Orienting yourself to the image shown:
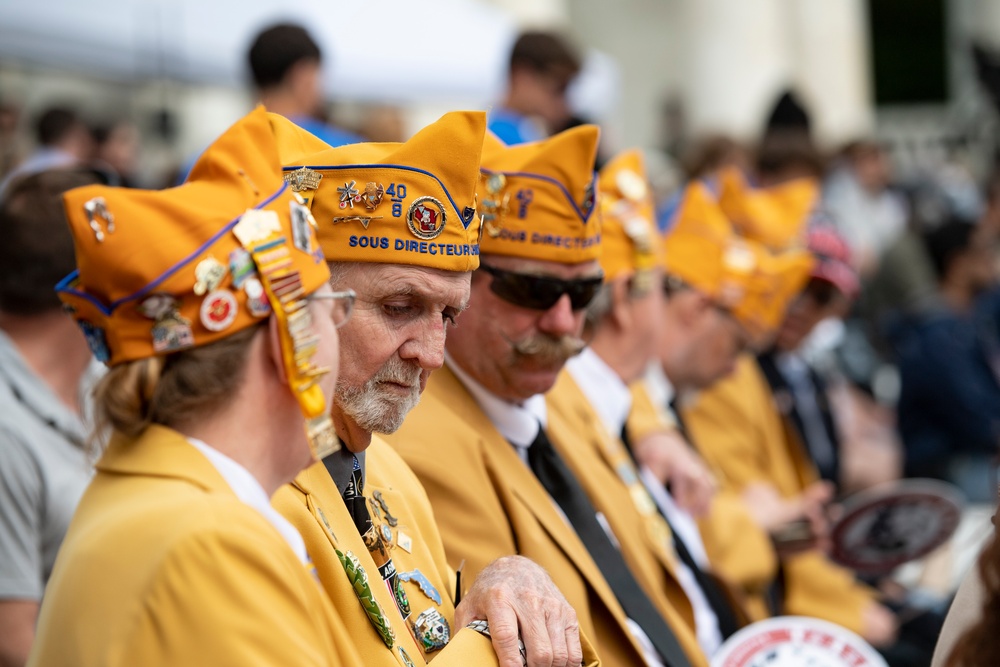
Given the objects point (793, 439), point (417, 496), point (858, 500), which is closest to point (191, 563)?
point (417, 496)

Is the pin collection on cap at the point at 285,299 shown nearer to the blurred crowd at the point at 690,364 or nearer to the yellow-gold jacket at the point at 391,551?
the blurred crowd at the point at 690,364

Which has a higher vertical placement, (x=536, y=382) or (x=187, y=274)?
(x=187, y=274)

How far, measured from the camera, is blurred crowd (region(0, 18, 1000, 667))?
3451 mm

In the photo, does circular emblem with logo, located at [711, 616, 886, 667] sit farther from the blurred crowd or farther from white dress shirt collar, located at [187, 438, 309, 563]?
white dress shirt collar, located at [187, 438, 309, 563]

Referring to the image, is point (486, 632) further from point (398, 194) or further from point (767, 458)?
point (767, 458)

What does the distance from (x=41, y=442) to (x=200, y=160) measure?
1649mm

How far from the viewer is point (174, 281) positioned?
6.38 feet

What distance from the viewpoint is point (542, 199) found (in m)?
3.64

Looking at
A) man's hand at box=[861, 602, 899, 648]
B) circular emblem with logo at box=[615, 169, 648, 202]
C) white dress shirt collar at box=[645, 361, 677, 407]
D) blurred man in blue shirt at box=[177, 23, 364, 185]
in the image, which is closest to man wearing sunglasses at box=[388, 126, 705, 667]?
circular emblem with logo at box=[615, 169, 648, 202]

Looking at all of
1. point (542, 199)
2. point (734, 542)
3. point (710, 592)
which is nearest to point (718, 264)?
point (734, 542)

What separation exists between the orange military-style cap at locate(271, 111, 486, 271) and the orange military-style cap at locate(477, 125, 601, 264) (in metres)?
0.87

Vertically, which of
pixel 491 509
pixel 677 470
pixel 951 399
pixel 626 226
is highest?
pixel 626 226

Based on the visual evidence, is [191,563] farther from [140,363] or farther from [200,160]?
→ [200,160]

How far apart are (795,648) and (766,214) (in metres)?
4.04
